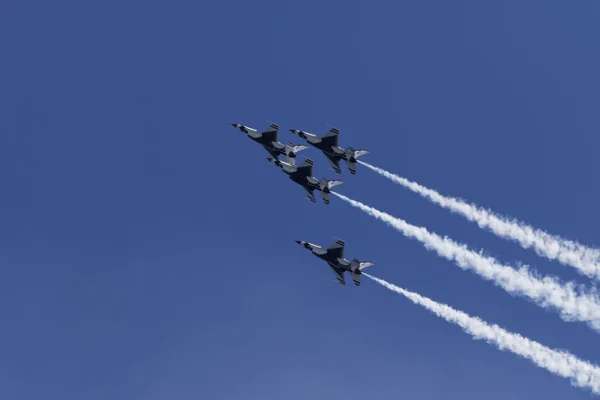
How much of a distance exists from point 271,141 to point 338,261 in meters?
22.5

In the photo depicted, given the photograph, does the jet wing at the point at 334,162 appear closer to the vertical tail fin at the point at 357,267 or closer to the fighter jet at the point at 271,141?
the fighter jet at the point at 271,141

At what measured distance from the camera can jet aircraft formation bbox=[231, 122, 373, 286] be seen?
15050cm

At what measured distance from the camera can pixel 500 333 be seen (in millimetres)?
134000

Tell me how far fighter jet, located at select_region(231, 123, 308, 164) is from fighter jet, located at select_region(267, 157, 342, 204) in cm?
238

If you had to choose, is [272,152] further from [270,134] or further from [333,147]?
[333,147]

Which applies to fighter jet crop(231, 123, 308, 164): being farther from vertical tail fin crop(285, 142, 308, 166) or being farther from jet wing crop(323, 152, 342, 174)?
jet wing crop(323, 152, 342, 174)

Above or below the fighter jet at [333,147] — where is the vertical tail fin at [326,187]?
below

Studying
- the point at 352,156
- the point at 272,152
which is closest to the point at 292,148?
the point at 272,152

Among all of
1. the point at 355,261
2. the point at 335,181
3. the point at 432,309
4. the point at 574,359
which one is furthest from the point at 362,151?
the point at 574,359

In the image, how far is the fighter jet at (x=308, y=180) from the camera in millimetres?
151750

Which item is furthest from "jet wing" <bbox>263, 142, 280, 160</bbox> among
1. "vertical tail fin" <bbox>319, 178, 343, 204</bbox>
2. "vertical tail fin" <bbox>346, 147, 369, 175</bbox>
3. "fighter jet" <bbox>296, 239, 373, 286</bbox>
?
"fighter jet" <bbox>296, 239, 373, 286</bbox>

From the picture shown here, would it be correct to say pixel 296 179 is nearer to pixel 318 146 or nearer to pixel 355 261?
pixel 318 146

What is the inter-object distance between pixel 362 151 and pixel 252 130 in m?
18.2

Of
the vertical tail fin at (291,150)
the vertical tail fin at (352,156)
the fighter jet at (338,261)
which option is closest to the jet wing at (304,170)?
the vertical tail fin at (291,150)
